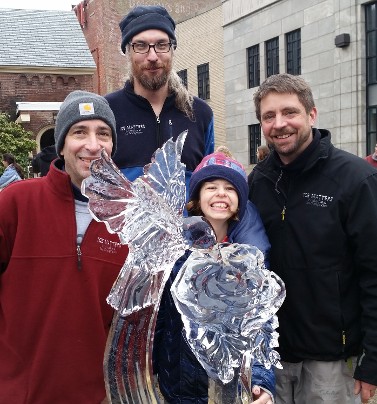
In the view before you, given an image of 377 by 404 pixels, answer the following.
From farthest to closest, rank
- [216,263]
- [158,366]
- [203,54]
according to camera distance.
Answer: [203,54], [158,366], [216,263]

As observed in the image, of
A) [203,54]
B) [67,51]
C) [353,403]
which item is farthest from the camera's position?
[67,51]

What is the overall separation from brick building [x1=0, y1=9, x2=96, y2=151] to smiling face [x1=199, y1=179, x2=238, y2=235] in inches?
819

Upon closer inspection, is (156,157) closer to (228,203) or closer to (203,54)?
(228,203)

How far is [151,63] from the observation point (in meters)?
2.81

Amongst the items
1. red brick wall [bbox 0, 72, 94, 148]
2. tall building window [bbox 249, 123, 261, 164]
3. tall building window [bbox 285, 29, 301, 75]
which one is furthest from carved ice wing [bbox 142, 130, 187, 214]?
red brick wall [bbox 0, 72, 94, 148]

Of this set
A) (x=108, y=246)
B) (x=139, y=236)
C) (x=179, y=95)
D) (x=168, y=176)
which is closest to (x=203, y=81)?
→ (x=179, y=95)

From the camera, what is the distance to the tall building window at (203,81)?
21.1 m

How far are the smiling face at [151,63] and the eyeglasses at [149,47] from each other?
11mm

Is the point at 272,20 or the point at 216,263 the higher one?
the point at 272,20

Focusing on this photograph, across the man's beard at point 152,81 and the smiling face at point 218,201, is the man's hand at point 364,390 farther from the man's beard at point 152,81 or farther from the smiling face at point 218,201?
the man's beard at point 152,81

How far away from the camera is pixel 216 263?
1.59m

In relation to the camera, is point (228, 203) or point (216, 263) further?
point (228, 203)

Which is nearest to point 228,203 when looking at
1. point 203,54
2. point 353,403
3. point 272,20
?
point 353,403

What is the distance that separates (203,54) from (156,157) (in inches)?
784
